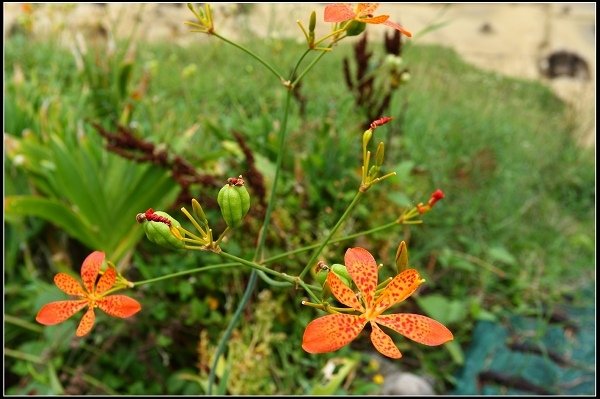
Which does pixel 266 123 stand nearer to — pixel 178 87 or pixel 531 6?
pixel 178 87

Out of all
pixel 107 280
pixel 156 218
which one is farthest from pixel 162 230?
pixel 107 280

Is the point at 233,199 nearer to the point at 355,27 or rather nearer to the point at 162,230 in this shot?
the point at 162,230

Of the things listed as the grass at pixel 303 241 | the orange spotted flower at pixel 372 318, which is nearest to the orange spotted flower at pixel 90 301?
the orange spotted flower at pixel 372 318

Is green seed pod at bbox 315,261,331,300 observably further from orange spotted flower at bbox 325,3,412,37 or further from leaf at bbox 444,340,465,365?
leaf at bbox 444,340,465,365

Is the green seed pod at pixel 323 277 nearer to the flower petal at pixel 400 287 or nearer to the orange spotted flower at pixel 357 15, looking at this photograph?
the flower petal at pixel 400 287

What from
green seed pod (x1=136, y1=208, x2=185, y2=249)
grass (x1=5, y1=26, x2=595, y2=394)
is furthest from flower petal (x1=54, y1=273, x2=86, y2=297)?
grass (x1=5, y1=26, x2=595, y2=394)

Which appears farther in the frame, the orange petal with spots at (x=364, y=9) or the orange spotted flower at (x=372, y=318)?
the orange petal with spots at (x=364, y=9)
